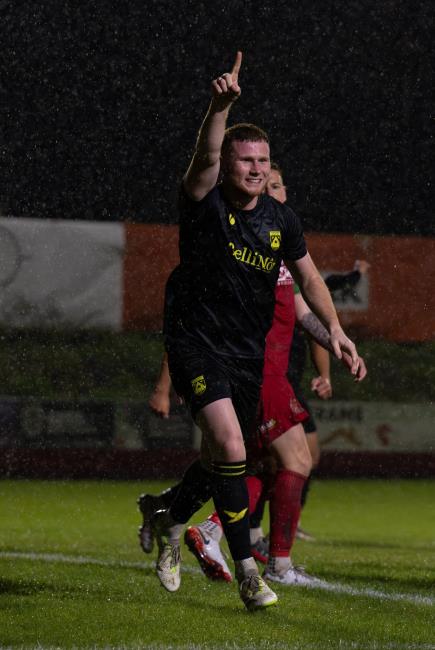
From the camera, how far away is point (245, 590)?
4184 mm

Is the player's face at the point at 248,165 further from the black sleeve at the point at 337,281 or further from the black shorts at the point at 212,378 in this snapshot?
Result: the black sleeve at the point at 337,281

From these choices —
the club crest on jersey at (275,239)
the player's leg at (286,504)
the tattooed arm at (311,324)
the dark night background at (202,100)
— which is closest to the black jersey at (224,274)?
the club crest on jersey at (275,239)

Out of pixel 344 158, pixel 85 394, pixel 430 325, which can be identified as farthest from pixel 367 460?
pixel 344 158

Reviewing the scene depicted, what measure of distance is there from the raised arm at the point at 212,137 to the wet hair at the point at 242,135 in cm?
18

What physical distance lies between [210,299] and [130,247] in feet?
37.7

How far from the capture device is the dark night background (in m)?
22.8

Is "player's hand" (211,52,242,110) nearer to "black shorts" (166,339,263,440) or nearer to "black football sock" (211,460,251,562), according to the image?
"black shorts" (166,339,263,440)

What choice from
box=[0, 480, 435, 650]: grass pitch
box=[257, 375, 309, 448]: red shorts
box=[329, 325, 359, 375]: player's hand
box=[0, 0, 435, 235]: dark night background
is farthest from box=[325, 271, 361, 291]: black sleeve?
box=[0, 0, 435, 235]: dark night background

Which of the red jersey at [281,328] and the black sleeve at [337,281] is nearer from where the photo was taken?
the red jersey at [281,328]

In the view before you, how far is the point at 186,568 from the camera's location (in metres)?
5.91

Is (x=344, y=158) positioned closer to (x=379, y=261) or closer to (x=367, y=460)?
(x=379, y=261)

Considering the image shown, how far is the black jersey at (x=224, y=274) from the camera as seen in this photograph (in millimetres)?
4449

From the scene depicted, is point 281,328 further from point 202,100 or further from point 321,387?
point 202,100

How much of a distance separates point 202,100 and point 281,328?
1887 centimetres
